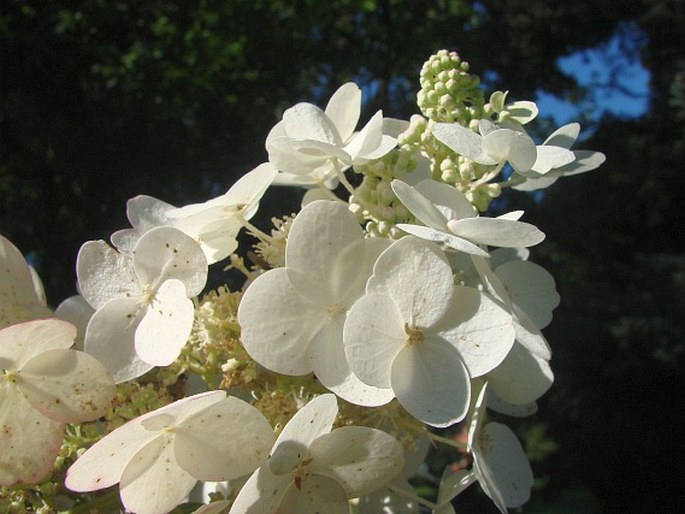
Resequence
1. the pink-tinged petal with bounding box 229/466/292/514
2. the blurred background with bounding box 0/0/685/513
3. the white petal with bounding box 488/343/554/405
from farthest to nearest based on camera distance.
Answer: the blurred background with bounding box 0/0/685/513, the white petal with bounding box 488/343/554/405, the pink-tinged petal with bounding box 229/466/292/514

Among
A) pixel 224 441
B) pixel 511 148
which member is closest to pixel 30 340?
pixel 224 441

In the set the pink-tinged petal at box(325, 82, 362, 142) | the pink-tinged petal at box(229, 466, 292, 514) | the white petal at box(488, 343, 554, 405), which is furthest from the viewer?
the pink-tinged petal at box(325, 82, 362, 142)

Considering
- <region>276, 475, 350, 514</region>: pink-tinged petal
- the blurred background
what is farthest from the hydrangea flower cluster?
the blurred background

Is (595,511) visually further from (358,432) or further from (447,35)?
(358,432)

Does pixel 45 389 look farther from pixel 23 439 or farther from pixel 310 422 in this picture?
pixel 310 422

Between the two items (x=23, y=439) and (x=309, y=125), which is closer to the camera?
(x=23, y=439)

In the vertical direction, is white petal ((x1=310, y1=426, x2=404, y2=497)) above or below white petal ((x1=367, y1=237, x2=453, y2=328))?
below

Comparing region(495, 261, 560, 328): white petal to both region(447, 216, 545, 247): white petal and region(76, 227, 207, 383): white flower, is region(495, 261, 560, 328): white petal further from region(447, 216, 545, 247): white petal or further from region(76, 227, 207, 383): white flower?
region(76, 227, 207, 383): white flower

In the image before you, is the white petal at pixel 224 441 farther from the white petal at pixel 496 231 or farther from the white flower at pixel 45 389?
the white petal at pixel 496 231
